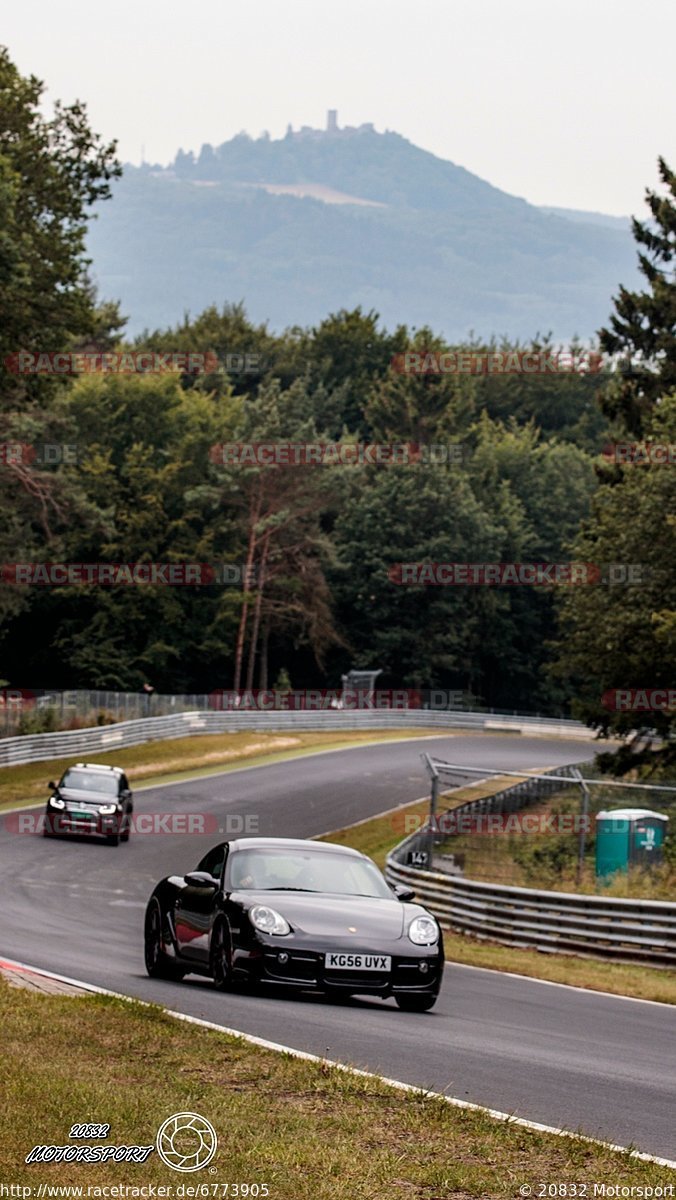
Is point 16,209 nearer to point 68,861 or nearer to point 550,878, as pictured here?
point 68,861

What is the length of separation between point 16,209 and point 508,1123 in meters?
40.5

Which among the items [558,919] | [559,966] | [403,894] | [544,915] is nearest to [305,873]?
[403,894]

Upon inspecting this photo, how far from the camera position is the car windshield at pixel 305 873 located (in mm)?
13445

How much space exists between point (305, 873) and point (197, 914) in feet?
3.08

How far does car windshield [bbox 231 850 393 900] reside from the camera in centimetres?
1345

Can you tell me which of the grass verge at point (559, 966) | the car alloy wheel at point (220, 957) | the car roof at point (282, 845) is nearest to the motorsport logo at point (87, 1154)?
the car alloy wheel at point (220, 957)

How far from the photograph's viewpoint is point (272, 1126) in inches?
292

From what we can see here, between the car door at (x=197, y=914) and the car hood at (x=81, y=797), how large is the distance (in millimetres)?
21215

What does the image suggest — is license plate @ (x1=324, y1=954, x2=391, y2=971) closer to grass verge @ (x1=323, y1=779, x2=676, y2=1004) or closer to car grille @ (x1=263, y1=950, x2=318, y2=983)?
car grille @ (x1=263, y1=950, x2=318, y2=983)

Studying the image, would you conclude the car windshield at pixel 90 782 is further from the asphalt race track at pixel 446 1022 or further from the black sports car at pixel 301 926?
the black sports car at pixel 301 926

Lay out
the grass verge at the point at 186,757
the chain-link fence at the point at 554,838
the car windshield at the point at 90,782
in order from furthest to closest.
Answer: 1. the grass verge at the point at 186,757
2. the car windshield at the point at 90,782
3. the chain-link fence at the point at 554,838

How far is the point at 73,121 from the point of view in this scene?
1790 inches

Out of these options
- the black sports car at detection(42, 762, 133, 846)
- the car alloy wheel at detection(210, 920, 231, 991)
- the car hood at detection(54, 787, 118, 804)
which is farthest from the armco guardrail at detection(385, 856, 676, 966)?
the car hood at detection(54, 787, 118, 804)

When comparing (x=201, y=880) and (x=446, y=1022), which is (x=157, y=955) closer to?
(x=201, y=880)
